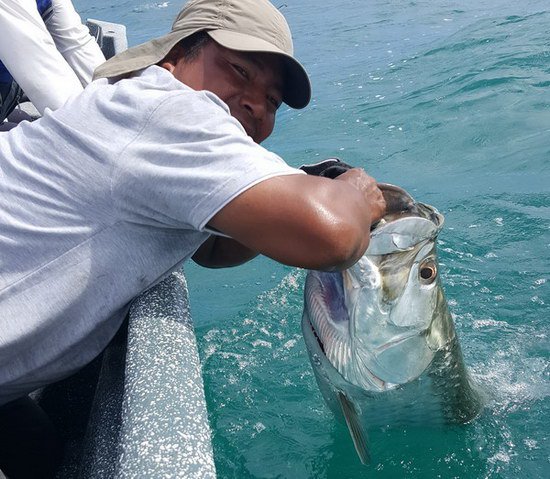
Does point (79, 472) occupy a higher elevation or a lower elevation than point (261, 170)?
lower

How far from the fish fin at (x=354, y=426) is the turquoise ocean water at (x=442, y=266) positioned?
1.33 ft

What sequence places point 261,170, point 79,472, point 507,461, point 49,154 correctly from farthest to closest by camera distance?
point 507,461
point 79,472
point 49,154
point 261,170

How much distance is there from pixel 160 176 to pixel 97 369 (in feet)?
2.99

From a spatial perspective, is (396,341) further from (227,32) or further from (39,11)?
(39,11)

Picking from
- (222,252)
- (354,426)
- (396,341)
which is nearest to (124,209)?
(222,252)

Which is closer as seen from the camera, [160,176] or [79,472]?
[160,176]

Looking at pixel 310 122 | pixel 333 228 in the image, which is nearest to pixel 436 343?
pixel 333 228

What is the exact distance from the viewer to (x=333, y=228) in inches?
60.4

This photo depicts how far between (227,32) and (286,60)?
0.67 ft

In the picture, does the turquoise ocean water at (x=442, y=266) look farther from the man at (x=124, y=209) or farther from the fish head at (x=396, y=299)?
the man at (x=124, y=209)

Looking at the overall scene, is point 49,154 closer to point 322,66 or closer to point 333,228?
point 333,228

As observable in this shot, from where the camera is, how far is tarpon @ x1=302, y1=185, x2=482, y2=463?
2.06 meters

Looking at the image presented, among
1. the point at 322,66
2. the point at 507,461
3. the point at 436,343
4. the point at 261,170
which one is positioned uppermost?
the point at 261,170

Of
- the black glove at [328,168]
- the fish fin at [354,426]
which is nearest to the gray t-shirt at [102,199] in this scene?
the black glove at [328,168]
